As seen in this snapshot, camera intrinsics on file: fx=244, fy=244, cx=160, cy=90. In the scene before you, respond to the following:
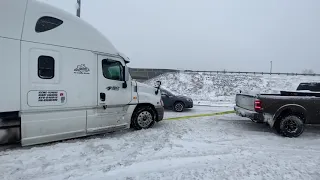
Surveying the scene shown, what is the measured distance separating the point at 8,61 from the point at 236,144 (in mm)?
5728

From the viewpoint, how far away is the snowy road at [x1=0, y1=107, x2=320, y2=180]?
438 centimetres

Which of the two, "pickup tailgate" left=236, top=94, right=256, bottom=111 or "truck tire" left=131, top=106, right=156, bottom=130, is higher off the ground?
"pickup tailgate" left=236, top=94, right=256, bottom=111

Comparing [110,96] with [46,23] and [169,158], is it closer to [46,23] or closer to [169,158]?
[46,23]

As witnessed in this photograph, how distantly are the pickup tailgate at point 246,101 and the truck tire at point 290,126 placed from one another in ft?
3.26

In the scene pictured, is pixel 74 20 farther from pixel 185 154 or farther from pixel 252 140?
pixel 252 140

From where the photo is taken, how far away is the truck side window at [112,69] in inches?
268

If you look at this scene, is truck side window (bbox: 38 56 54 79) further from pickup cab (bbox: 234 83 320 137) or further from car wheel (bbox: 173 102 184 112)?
car wheel (bbox: 173 102 184 112)

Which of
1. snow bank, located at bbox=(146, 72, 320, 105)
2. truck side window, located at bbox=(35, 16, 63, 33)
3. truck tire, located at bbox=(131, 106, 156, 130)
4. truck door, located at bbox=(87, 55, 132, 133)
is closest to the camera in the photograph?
truck side window, located at bbox=(35, 16, 63, 33)

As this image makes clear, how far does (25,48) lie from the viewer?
5.25m

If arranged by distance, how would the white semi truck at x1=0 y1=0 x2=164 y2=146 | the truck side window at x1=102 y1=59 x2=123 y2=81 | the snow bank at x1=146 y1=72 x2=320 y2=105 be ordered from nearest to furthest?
the white semi truck at x1=0 y1=0 x2=164 y2=146
the truck side window at x1=102 y1=59 x2=123 y2=81
the snow bank at x1=146 y1=72 x2=320 y2=105

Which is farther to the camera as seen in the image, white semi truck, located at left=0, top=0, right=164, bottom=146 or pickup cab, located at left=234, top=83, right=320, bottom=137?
pickup cab, located at left=234, top=83, right=320, bottom=137

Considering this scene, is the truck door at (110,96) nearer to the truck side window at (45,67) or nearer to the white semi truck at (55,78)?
the white semi truck at (55,78)

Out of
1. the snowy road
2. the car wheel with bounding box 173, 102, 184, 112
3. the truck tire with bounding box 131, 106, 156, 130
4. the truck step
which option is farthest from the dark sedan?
the truck step

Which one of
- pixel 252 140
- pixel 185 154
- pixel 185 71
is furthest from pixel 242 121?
pixel 185 71
